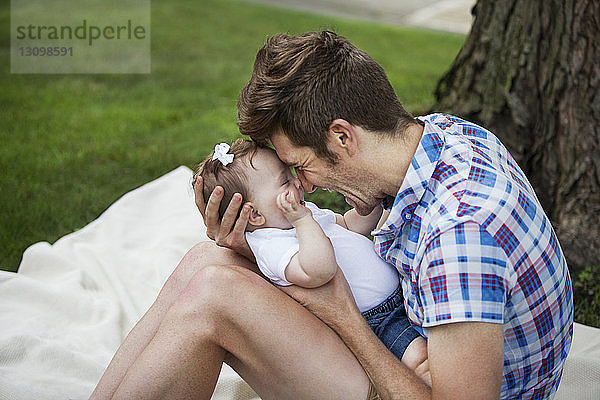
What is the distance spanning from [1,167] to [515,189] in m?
3.51

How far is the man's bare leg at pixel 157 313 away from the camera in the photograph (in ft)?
6.87

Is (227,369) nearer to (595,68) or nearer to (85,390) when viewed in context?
(85,390)

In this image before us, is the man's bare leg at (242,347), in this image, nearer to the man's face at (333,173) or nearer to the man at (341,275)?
the man at (341,275)

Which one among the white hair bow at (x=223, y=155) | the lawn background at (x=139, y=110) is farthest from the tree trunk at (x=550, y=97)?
the white hair bow at (x=223, y=155)

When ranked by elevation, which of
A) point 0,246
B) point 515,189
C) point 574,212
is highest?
point 515,189

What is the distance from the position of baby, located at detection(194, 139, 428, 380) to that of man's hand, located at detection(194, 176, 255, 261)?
27mm

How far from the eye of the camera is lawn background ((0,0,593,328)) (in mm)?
4047

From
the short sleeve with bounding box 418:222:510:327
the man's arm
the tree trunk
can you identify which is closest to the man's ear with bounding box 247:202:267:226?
the man's arm

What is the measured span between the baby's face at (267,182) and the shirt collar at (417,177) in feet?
1.17

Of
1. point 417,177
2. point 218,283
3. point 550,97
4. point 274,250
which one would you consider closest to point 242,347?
point 218,283

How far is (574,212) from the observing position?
3.14 meters

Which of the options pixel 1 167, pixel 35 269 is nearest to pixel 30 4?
pixel 1 167

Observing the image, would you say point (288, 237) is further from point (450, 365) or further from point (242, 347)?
point (450, 365)

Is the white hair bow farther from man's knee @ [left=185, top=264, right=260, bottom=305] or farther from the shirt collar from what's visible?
the shirt collar
